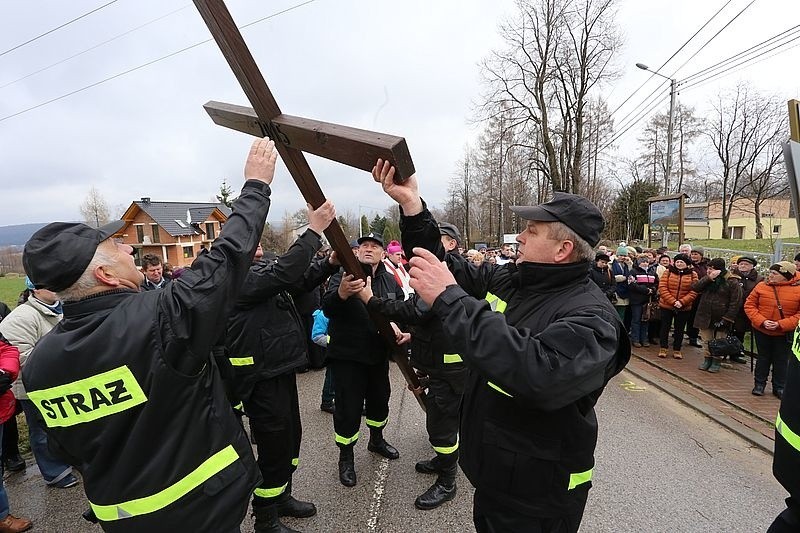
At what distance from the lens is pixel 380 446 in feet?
13.4

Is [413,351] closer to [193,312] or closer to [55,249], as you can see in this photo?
[193,312]

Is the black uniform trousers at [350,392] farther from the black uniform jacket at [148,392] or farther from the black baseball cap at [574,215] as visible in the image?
the black baseball cap at [574,215]

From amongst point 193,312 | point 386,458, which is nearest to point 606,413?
point 386,458

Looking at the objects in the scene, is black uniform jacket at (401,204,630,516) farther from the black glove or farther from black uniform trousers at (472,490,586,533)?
the black glove

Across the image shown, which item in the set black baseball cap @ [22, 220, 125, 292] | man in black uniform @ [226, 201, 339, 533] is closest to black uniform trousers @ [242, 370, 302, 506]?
man in black uniform @ [226, 201, 339, 533]

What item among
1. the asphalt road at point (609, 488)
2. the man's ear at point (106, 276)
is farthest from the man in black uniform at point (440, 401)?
the man's ear at point (106, 276)

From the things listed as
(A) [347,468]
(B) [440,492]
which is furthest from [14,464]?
(B) [440,492]

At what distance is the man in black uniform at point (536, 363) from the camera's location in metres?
1.45

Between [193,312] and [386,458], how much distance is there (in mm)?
3088

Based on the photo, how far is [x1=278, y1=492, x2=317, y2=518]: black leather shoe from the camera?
125 inches

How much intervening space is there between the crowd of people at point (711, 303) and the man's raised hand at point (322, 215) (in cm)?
284

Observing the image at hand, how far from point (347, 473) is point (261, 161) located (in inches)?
113

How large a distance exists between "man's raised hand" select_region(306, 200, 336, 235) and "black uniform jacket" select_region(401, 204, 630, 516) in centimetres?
49

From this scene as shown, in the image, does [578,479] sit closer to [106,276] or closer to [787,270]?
[106,276]
